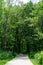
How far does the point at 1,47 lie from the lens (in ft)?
154

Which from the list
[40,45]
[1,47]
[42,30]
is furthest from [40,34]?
[1,47]

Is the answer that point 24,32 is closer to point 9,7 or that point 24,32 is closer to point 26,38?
point 26,38

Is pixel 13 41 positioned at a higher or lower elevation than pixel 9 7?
lower

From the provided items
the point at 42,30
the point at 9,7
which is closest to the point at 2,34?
the point at 9,7

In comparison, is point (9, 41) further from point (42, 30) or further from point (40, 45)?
point (42, 30)

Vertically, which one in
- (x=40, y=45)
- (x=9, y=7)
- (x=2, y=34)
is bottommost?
(x=40, y=45)

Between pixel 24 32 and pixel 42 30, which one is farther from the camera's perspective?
pixel 24 32

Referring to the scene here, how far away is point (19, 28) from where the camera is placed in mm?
48062

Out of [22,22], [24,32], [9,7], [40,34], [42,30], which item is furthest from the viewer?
[24,32]

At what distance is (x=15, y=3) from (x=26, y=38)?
26.1 ft

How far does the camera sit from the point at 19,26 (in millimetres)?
47281

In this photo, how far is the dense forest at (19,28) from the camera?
42625mm

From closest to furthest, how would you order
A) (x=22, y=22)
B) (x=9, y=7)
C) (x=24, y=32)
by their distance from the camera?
(x=9, y=7)
(x=22, y=22)
(x=24, y=32)

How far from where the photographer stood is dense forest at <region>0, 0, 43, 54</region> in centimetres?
4262
